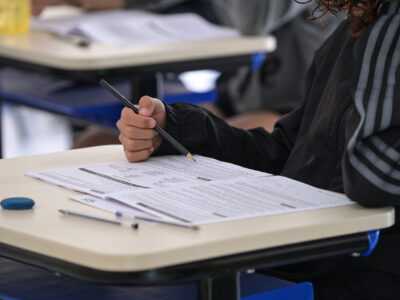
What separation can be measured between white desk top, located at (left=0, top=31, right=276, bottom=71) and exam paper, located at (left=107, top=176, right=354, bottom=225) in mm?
1394

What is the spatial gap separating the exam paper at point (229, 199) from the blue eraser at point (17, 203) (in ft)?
0.37

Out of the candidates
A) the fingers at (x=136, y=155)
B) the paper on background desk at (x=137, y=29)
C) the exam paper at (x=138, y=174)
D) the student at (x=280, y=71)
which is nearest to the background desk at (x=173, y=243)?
the exam paper at (x=138, y=174)

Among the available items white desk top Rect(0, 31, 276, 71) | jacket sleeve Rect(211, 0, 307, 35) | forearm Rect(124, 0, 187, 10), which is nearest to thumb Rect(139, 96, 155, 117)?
white desk top Rect(0, 31, 276, 71)

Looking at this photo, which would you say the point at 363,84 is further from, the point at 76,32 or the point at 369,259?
the point at 76,32

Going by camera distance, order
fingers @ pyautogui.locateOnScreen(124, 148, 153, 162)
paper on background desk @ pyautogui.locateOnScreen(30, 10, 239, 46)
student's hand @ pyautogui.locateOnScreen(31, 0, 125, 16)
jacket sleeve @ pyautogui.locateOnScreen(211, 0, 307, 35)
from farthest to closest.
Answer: student's hand @ pyautogui.locateOnScreen(31, 0, 125, 16), jacket sleeve @ pyautogui.locateOnScreen(211, 0, 307, 35), paper on background desk @ pyautogui.locateOnScreen(30, 10, 239, 46), fingers @ pyautogui.locateOnScreen(124, 148, 153, 162)

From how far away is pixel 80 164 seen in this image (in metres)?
1.59

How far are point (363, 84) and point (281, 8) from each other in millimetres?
1910

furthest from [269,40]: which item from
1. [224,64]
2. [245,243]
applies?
[245,243]

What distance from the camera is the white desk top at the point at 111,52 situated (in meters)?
2.72

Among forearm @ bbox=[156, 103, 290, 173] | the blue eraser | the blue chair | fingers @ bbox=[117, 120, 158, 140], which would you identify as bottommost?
the blue chair

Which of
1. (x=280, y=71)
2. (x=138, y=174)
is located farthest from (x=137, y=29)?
(x=138, y=174)

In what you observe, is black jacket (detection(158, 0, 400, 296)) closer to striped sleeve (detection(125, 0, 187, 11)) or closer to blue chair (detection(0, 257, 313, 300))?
blue chair (detection(0, 257, 313, 300))

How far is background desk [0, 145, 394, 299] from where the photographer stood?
1.08 metres

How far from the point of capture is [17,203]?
1.27 m
